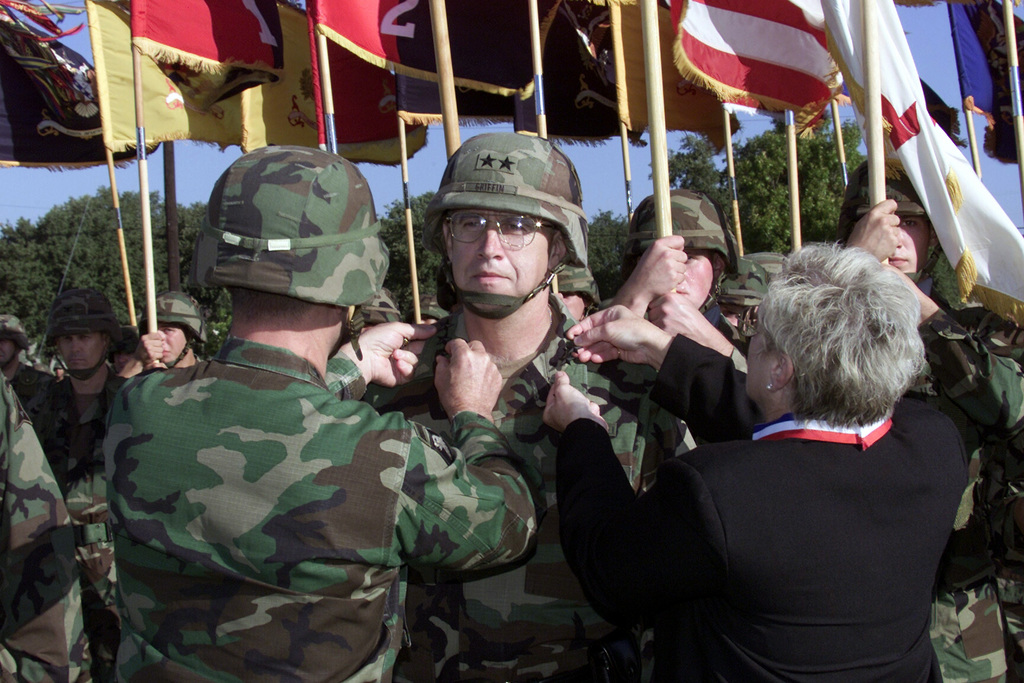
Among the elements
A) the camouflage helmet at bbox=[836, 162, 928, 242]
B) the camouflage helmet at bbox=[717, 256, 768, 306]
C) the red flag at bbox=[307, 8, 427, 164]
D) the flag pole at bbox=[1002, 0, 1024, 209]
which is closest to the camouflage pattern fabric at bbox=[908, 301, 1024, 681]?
the camouflage helmet at bbox=[836, 162, 928, 242]

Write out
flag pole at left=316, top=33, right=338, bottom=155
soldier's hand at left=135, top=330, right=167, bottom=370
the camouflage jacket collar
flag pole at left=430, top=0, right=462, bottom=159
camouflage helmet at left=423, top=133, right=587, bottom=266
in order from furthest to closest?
flag pole at left=316, top=33, right=338, bottom=155, soldier's hand at left=135, top=330, right=167, bottom=370, flag pole at left=430, top=0, right=462, bottom=159, camouflage helmet at left=423, top=133, right=587, bottom=266, the camouflage jacket collar

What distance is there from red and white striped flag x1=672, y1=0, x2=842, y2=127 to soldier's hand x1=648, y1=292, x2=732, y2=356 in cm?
266

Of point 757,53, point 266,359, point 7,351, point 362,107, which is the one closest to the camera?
point 266,359

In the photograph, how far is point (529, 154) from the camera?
2.76m

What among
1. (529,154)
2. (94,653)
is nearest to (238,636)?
(529,154)

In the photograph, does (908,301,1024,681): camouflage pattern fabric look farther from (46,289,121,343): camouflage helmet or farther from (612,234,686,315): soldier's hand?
(46,289,121,343): camouflage helmet

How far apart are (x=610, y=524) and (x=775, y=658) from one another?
0.45m

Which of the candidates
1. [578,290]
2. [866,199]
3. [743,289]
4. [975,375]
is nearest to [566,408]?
[975,375]

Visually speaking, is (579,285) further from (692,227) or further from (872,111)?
(872,111)

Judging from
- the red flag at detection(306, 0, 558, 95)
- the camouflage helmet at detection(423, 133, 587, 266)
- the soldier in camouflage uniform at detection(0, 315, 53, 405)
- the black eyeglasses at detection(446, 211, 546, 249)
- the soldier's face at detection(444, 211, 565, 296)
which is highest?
the red flag at detection(306, 0, 558, 95)

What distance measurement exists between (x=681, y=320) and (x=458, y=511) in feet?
3.92

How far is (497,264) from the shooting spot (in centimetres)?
270

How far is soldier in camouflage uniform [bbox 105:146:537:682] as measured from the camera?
189cm

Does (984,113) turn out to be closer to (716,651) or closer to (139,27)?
(139,27)
